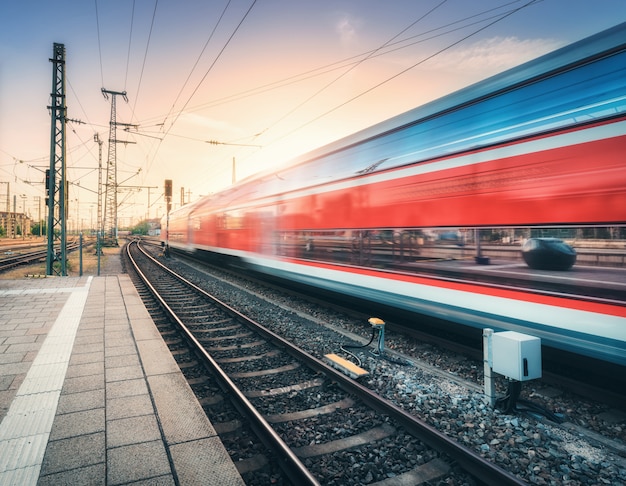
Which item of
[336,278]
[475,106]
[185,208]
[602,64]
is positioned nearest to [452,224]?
[475,106]

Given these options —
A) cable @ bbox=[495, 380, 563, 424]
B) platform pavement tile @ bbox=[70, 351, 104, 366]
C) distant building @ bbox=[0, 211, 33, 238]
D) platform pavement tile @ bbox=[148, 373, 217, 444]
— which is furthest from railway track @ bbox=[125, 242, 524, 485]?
distant building @ bbox=[0, 211, 33, 238]

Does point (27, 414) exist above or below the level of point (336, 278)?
below

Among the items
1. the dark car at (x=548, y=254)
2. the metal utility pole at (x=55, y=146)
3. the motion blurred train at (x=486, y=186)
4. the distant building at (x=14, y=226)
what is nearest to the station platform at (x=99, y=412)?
the motion blurred train at (x=486, y=186)

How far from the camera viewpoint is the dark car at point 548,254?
369cm

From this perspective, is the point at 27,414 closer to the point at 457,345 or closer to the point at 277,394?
the point at 277,394

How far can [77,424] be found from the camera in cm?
307

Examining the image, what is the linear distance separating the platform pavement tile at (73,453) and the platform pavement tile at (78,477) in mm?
49

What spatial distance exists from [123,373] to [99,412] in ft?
3.06

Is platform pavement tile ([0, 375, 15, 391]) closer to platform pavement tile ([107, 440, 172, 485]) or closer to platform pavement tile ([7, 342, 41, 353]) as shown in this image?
platform pavement tile ([7, 342, 41, 353])

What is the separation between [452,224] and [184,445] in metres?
3.95

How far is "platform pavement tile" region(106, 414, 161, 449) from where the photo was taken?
2.85m

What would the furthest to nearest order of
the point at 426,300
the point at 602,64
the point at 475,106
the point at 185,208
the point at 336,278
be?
the point at 185,208 → the point at 336,278 → the point at 426,300 → the point at 475,106 → the point at 602,64

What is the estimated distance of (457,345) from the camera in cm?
523

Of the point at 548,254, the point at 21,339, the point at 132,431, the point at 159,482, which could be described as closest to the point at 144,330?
the point at 21,339
